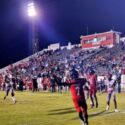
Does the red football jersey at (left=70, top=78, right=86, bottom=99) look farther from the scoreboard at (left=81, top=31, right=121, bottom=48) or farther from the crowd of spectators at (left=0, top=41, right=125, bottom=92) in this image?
the scoreboard at (left=81, top=31, right=121, bottom=48)

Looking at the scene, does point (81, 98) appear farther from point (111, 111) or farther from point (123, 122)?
point (111, 111)

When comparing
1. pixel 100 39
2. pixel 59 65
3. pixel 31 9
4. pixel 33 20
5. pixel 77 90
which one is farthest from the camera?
pixel 100 39

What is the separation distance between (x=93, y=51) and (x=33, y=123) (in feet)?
155

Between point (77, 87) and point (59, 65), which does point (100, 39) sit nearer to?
point (59, 65)

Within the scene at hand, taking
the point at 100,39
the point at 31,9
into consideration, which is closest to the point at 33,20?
the point at 31,9

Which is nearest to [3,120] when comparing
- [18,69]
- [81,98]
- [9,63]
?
[81,98]

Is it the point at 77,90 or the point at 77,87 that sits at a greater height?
the point at 77,87

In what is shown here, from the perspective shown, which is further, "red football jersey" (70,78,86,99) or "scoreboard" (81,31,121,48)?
"scoreboard" (81,31,121,48)

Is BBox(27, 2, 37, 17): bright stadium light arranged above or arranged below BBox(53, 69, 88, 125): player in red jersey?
above

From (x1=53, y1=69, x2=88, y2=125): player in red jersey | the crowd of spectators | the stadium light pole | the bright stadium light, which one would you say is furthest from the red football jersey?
the bright stadium light

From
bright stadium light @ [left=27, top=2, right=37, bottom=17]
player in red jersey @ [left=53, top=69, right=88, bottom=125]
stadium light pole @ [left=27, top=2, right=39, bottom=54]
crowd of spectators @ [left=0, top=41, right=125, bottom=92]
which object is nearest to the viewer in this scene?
player in red jersey @ [left=53, top=69, right=88, bottom=125]

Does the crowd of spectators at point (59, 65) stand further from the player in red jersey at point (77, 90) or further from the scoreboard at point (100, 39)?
the player in red jersey at point (77, 90)

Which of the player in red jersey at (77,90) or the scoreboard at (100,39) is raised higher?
the scoreboard at (100,39)

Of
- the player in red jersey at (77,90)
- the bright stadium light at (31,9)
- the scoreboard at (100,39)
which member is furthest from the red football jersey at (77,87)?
the bright stadium light at (31,9)
